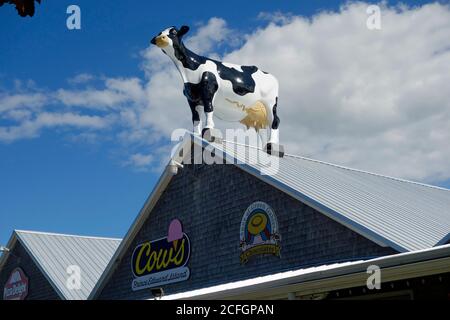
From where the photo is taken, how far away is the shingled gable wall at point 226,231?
1630 centimetres

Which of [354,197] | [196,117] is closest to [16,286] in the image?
[196,117]

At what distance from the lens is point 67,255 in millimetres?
30234

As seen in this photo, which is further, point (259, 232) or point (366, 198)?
point (366, 198)

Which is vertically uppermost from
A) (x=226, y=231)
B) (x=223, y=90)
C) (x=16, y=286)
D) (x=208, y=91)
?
(x=223, y=90)

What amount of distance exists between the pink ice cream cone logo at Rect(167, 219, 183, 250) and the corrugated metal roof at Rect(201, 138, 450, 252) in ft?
9.59

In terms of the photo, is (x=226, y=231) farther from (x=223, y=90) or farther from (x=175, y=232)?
(x=223, y=90)

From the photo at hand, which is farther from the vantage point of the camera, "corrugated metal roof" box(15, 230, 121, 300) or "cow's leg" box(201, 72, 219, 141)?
"corrugated metal roof" box(15, 230, 121, 300)

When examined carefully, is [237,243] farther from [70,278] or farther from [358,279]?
[70,278]

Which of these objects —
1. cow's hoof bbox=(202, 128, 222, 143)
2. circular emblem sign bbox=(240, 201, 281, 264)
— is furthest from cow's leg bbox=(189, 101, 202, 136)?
circular emblem sign bbox=(240, 201, 281, 264)

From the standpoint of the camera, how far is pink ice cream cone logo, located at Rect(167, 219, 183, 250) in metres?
21.2

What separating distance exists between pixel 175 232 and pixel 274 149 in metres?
4.14

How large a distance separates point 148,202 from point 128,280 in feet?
9.15

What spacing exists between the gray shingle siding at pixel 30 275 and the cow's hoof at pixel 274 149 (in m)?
11.6

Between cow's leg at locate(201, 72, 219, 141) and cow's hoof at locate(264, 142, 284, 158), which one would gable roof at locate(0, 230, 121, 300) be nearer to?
cow's hoof at locate(264, 142, 284, 158)
